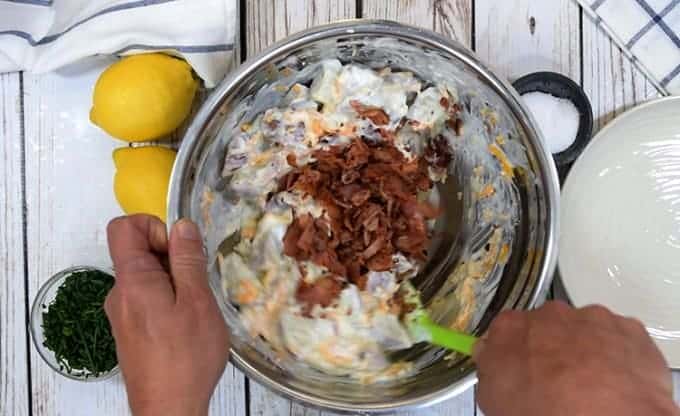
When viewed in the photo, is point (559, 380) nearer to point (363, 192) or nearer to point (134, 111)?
point (363, 192)

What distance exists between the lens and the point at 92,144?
0.96 m

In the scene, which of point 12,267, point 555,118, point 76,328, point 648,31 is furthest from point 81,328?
point 648,31

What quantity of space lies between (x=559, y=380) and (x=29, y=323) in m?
0.69

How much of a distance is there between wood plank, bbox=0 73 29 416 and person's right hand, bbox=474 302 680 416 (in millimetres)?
636

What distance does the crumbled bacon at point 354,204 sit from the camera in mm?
861

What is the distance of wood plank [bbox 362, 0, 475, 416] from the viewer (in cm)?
95

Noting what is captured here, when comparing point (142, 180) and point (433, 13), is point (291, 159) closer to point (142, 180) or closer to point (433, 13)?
point (142, 180)

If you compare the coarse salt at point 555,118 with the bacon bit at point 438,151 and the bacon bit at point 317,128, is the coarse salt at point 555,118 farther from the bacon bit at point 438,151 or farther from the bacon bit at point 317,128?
the bacon bit at point 317,128

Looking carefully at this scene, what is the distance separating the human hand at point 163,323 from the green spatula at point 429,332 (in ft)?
0.80

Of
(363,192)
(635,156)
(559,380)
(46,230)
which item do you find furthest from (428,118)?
(46,230)

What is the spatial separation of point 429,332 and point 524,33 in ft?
1.35

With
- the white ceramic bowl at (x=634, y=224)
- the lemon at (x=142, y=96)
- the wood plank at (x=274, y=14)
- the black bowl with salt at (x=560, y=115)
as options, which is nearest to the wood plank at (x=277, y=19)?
the wood plank at (x=274, y=14)

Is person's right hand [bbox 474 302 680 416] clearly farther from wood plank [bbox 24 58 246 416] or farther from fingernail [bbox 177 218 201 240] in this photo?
wood plank [bbox 24 58 246 416]

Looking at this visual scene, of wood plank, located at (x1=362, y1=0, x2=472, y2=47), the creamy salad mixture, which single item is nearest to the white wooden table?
wood plank, located at (x1=362, y1=0, x2=472, y2=47)
